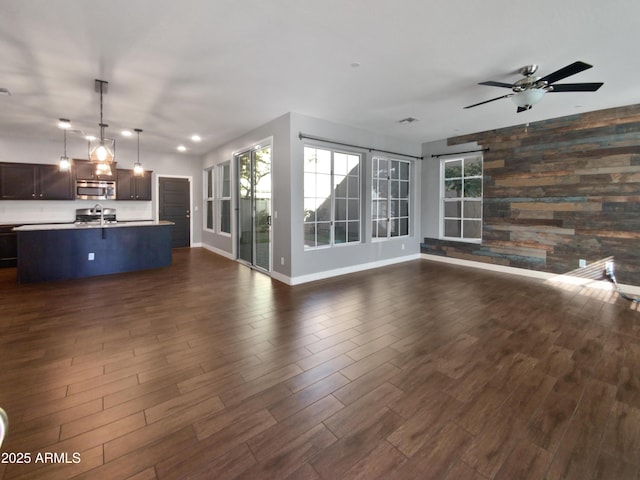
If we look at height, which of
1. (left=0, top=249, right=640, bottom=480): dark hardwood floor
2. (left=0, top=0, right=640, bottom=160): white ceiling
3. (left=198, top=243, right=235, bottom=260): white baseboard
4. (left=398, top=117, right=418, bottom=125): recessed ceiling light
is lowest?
(left=0, top=249, right=640, bottom=480): dark hardwood floor

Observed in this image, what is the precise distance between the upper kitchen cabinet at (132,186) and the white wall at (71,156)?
0.23m

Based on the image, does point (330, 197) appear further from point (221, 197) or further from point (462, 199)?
point (221, 197)

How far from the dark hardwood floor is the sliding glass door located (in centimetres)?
193

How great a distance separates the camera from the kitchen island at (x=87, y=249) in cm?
484

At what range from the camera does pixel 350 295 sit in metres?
4.37

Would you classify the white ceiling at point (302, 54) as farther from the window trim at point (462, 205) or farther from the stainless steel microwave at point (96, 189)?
the stainless steel microwave at point (96, 189)

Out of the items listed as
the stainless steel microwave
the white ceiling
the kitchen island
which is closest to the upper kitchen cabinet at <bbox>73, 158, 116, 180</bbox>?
the stainless steel microwave

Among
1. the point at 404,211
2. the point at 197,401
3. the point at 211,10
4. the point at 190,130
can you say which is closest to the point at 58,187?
the point at 190,130

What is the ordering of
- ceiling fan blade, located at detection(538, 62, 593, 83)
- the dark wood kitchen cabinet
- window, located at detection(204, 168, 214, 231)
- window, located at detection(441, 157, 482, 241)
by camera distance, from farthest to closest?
window, located at detection(204, 168, 214, 231)
window, located at detection(441, 157, 482, 241)
the dark wood kitchen cabinet
ceiling fan blade, located at detection(538, 62, 593, 83)

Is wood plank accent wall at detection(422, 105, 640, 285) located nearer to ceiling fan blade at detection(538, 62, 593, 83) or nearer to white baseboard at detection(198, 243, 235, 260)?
ceiling fan blade at detection(538, 62, 593, 83)

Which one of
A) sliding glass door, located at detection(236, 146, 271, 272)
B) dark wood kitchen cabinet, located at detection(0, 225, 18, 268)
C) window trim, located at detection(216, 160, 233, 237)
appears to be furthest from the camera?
window trim, located at detection(216, 160, 233, 237)

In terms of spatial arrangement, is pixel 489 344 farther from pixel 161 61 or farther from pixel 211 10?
pixel 161 61

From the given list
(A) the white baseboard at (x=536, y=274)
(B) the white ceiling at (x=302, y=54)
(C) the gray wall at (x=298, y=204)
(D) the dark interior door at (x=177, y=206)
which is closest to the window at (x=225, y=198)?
(C) the gray wall at (x=298, y=204)

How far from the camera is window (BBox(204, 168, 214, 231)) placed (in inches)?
329
